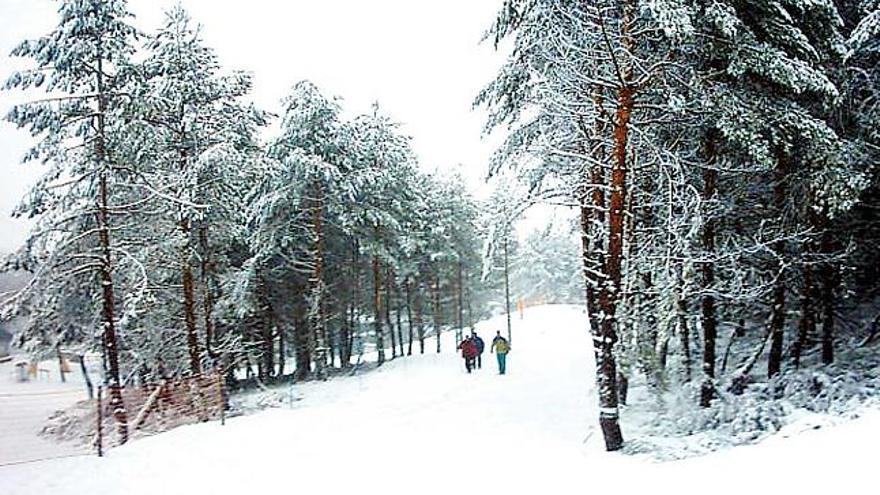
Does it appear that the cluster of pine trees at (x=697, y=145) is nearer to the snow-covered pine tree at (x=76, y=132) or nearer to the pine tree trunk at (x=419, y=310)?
the snow-covered pine tree at (x=76, y=132)

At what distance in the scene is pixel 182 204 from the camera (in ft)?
48.0

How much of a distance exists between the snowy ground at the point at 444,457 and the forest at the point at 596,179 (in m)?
1.53

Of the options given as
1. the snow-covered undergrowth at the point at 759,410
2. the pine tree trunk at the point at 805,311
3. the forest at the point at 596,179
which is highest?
the forest at the point at 596,179

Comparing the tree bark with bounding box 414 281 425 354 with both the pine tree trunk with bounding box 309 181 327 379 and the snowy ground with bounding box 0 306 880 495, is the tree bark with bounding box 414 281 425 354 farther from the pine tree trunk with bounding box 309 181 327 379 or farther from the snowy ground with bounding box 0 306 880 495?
the snowy ground with bounding box 0 306 880 495

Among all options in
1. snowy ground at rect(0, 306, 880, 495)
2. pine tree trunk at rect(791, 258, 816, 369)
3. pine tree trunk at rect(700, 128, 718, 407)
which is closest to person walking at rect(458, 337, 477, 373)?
snowy ground at rect(0, 306, 880, 495)

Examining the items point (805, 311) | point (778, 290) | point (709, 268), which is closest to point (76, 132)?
point (709, 268)

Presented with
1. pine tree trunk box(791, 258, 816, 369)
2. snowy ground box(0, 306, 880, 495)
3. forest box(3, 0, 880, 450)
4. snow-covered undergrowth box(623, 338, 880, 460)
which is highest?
forest box(3, 0, 880, 450)

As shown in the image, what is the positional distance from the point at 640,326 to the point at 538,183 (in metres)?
3.07

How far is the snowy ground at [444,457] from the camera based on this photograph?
6383 millimetres

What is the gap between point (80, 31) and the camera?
12867 mm

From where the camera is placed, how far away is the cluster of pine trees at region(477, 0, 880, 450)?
9281mm

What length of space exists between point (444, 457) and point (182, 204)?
28.1ft

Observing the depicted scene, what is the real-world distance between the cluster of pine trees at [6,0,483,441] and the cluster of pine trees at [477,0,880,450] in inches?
315

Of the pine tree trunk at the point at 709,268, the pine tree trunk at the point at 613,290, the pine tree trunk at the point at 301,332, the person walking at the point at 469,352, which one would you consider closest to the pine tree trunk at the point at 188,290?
the person walking at the point at 469,352
